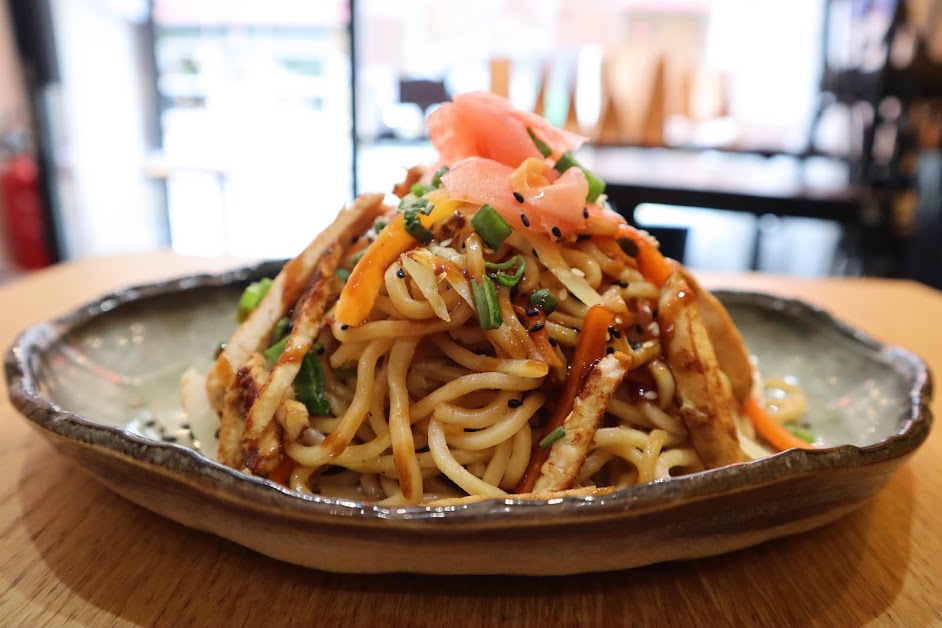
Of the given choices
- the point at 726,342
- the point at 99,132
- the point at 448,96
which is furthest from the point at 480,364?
the point at 99,132

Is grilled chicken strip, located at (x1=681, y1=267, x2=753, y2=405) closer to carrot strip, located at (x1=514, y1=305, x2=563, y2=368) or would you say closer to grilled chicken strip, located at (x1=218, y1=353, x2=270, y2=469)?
carrot strip, located at (x1=514, y1=305, x2=563, y2=368)

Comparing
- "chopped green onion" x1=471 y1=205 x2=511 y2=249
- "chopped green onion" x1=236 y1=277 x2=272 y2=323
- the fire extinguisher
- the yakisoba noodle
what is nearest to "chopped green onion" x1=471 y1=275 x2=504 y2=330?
the yakisoba noodle

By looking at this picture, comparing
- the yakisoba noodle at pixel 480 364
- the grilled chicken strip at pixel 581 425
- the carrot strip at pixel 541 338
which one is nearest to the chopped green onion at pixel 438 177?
the yakisoba noodle at pixel 480 364

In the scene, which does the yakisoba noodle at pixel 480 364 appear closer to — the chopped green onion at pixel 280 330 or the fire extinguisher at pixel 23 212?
the chopped green onion at pixel 280 330

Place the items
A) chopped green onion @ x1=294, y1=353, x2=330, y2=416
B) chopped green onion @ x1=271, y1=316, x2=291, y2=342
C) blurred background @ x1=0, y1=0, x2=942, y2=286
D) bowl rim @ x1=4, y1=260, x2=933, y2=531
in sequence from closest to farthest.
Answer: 1. bowl rim @ x1=4, y1=260, x2=933, y2=531
2. chopped green onion @ x1=294, y1=353, x2=330, y2=416
3. chopped green onion @ x1=271, y1=316, x2=291, y2=342
4. blurred background @ x1=0, y1=0, x2=942, y2=286

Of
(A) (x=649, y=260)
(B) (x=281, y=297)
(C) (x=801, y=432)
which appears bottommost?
(C) (x=801, y=432)

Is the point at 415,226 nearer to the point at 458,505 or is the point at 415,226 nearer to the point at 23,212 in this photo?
the point at 458,505
